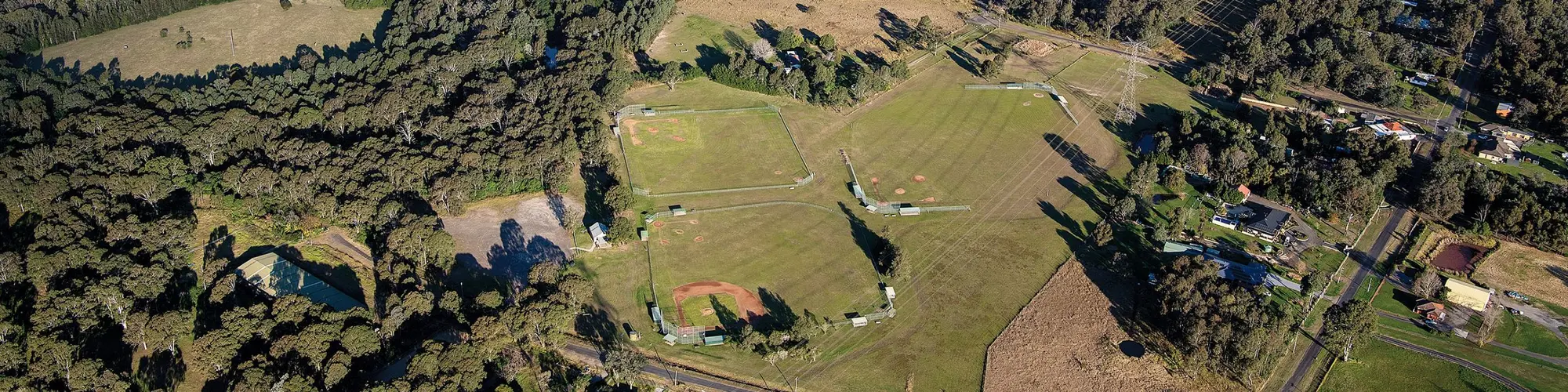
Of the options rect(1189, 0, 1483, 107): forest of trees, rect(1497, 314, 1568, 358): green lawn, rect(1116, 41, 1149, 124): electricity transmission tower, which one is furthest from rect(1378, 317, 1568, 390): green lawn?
rect(1189, 0, 1483, 107): forest of trees

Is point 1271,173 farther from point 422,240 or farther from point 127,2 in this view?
point 127,2

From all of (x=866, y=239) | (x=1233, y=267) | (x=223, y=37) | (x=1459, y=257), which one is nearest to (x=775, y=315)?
(x=866, y=239)

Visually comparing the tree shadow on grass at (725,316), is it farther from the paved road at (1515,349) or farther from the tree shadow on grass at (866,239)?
the paved road at (1515,349)

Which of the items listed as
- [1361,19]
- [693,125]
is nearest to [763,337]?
[693,125]

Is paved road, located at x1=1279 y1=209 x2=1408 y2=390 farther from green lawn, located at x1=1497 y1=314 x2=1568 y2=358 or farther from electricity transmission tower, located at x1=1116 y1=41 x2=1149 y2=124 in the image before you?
electricity transmission tower, located at x1=1116 y1=41 x2=1149 y2=124

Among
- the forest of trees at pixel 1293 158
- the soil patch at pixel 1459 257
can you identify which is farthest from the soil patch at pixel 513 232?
the soil patch at pixel 1459 257

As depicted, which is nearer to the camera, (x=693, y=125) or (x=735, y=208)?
(x=735, y=208)
